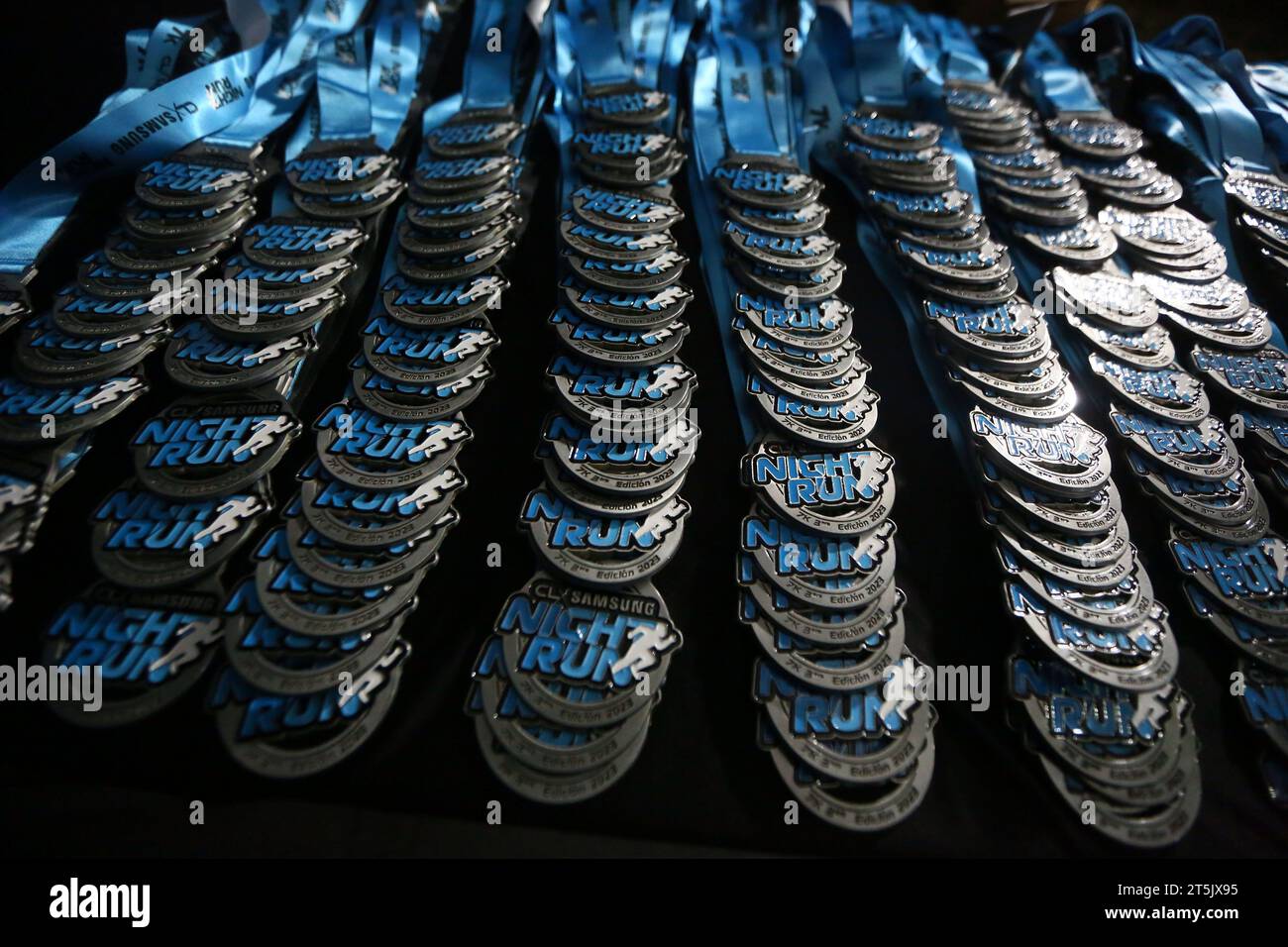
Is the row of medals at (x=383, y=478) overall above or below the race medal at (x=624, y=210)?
below

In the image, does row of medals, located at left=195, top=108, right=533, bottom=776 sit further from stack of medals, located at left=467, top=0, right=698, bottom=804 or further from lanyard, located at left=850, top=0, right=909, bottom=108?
lanyard, located at left=850, top=0, right=909, bottom=108

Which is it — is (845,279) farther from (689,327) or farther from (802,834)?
(802,834)

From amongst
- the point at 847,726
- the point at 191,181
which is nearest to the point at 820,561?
the point at 847,726

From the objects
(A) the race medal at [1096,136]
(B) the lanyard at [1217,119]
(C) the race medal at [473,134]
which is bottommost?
(C) the race medal at [473,134]

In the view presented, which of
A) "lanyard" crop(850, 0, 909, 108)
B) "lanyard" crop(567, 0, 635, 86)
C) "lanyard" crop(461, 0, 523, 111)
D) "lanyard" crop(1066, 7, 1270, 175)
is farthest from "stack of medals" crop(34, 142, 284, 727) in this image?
"lanyard" crop(1066, 7, 1270, 175)

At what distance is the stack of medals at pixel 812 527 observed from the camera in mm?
979

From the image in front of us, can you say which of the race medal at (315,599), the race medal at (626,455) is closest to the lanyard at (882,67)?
the race medal at (626,455)

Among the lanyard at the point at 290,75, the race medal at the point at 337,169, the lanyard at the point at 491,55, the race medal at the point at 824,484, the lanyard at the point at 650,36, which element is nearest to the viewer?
the race medal at the point at 824,484

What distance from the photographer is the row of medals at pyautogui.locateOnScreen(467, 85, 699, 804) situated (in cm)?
96

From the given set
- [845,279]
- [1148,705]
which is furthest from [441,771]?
[845,279]

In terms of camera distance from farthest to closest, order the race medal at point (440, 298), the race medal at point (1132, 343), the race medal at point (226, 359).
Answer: the race medal at point (1132, 343) < the race medal at point (440, 298) < the race medal at point (226, 359)

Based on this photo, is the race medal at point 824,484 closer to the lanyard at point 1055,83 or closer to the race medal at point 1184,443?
the race medal at point 1184,443

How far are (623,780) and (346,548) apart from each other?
0.54 m

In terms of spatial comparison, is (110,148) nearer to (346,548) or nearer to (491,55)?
(491,55)
